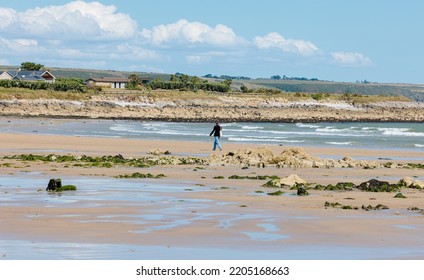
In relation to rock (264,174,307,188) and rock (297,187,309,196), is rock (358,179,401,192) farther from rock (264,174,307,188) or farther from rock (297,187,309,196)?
rock (297,187,309,196)

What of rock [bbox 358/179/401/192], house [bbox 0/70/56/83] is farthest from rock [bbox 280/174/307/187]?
house [bbox 0/70/56/83]

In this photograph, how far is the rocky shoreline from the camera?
288 ft

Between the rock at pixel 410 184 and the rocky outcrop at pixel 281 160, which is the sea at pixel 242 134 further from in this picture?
the rock at pixel 410 184

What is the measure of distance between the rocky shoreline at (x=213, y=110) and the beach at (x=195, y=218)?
6123 centimetres

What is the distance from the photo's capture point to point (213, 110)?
101438 mm

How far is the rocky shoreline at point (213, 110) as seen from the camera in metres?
87.7

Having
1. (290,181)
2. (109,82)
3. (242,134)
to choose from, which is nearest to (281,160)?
(290,181)

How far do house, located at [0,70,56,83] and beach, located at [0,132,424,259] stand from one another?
9911 centimetres

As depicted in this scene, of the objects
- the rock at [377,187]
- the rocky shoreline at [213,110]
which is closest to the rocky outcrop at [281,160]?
the rock at [377,187]

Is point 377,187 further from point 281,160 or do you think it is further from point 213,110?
point 213,110

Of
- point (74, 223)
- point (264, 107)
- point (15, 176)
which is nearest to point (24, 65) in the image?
point (264, 107)

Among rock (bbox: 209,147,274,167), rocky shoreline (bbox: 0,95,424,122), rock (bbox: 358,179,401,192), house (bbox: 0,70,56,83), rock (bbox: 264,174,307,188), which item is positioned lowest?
rocky shoreline (bbox: 0,95,424,122)

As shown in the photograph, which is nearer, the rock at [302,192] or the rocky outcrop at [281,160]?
the rock at [302,192]
